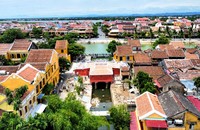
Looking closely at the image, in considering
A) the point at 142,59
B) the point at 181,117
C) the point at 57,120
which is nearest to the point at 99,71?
the point at 142,59

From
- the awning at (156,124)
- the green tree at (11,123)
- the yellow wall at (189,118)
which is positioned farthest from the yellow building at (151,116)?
the green tree at (11,123)

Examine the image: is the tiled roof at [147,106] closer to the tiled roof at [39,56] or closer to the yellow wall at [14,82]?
the yellow wall at [14,82]

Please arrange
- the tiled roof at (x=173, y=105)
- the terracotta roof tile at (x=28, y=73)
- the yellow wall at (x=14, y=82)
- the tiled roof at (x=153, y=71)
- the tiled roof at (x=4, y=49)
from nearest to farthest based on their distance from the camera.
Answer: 1. the tiled roof at (x=173, y=105)
2. the yellow wall at (x=14, y=82)
3. the terracotta roof tile at (x=28, y=73)
4. the tiled roof at (x=153, y=71)
5. the tiled roof at (x=4, y=49)

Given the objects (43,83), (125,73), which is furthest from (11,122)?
(125,73)

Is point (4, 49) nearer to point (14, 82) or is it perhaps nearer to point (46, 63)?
point (46, 63)

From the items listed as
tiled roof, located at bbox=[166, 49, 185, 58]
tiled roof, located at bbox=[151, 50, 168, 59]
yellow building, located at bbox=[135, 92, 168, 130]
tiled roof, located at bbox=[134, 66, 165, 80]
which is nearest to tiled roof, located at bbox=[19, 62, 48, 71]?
tiled roof, located at bbox=[134, 66, 165, 80]
